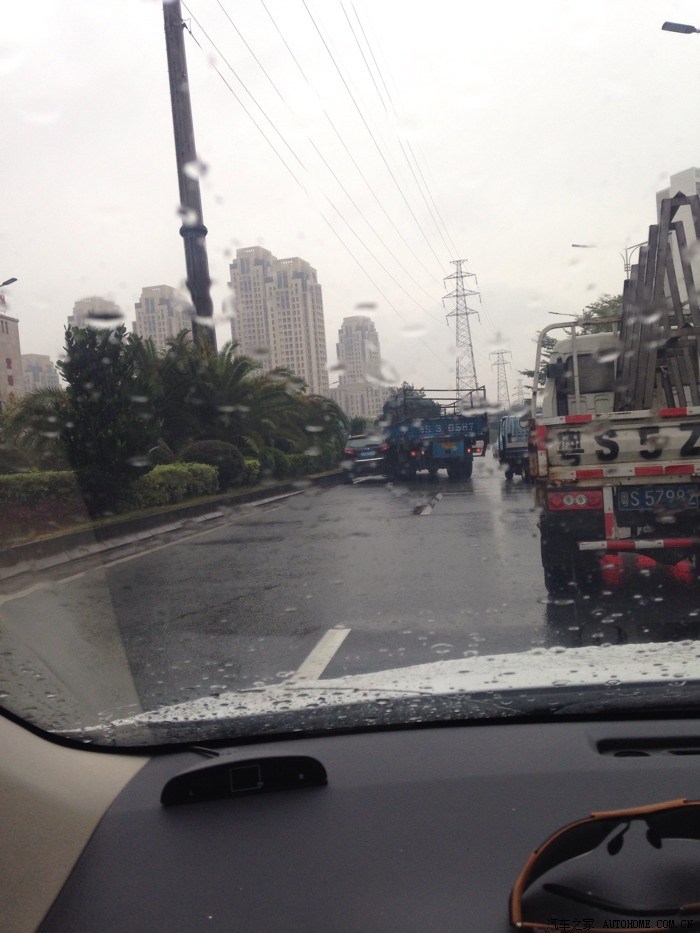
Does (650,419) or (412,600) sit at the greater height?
(650,419)

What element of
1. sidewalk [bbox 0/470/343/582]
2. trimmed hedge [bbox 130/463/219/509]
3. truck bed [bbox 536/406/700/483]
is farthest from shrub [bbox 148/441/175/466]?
truck bed [bbox 536/406/700/483]

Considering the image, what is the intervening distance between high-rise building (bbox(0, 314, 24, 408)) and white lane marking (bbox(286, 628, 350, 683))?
8.94 feet

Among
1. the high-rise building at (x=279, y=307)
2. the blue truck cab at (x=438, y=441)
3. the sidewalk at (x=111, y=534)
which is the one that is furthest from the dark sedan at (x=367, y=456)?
the high-rise building at (x=279, y=307)

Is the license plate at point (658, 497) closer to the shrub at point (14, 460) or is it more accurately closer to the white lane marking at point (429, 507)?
the white lane marking at point (429, 507)

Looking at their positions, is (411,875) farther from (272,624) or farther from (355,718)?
(272,624)

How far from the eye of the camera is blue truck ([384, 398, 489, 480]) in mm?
21906

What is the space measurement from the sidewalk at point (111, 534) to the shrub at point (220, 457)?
0.55 meters

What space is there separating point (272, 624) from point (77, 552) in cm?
606

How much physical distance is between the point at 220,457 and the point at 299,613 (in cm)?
1406

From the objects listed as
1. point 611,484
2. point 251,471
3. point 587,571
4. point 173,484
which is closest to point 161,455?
point 173,484

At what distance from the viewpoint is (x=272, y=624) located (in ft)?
20.7

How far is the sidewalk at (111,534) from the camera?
10.3 metres

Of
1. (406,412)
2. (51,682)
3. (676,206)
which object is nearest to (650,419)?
(676,206)

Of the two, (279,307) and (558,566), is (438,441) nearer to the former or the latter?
(279,307)
